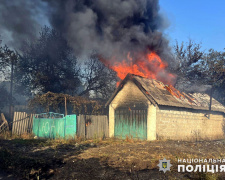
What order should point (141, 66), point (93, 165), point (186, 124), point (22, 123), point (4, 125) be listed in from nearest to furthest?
1. point (93, 165)
2. point (22, 123)
3. point (4, 125)
4. point (186, 124)
5. point (141, 66)

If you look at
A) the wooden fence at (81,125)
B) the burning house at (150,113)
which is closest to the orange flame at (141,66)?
the burning house at (150,113)

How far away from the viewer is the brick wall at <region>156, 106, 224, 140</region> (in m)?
14.5

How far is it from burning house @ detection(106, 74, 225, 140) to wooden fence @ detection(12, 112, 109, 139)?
1591 mm

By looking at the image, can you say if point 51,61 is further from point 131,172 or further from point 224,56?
point 224,56

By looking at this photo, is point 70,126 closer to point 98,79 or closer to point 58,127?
point 58,127

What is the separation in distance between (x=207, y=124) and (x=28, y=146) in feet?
49.4

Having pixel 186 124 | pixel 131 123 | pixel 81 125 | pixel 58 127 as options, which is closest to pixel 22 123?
pixel 58 127

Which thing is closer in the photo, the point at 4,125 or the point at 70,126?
the point at 70,126

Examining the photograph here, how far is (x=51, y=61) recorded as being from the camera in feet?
77.0

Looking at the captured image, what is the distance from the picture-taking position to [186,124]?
16531mm

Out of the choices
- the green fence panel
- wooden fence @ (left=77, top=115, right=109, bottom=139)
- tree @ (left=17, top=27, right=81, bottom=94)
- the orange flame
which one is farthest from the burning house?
tree @ (left=17, top=27, right=81, bottom=94)

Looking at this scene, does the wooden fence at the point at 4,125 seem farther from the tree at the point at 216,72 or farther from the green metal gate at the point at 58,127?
the tree at the point at 216,72

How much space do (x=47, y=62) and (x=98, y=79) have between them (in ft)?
20.2

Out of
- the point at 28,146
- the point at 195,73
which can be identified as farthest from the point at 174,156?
the point at 195,73
